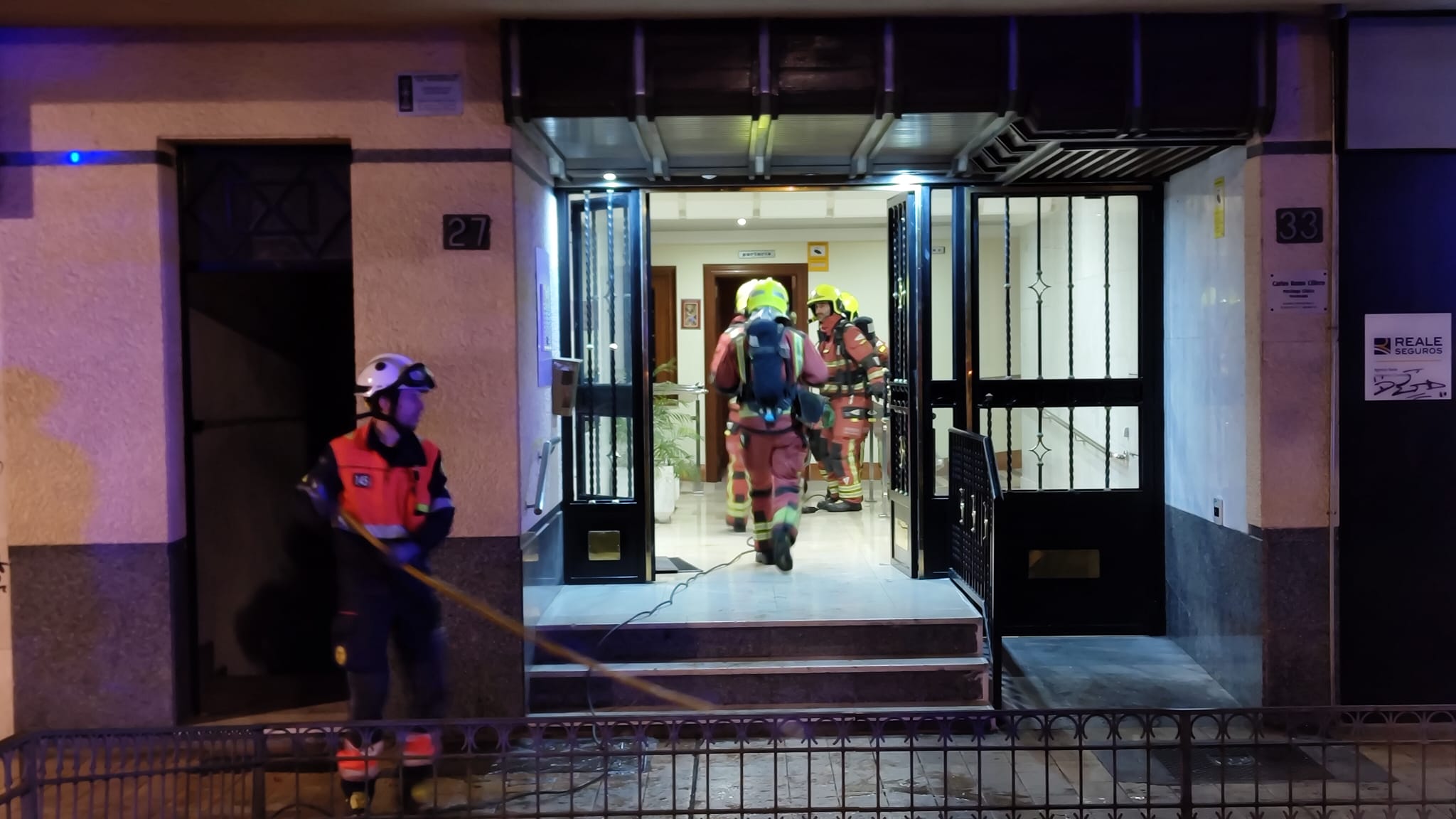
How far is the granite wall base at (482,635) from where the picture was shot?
5004mm

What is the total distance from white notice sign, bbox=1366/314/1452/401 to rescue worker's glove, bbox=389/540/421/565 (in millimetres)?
4548

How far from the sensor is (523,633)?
4969 mm

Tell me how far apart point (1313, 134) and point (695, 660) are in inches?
159

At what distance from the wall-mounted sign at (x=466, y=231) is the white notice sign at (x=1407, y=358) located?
4.33 meters

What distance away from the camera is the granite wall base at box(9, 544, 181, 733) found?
16.0 feet

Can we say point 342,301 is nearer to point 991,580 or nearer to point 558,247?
point 558,247

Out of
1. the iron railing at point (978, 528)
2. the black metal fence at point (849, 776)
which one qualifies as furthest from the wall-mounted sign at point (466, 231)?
the iron railing at point (978, 528)

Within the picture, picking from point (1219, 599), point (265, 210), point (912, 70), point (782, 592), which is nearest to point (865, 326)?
point (782, 592)

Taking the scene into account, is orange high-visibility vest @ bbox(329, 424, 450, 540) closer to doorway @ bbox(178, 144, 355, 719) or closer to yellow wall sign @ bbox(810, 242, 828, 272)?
doorway @ bbox(178, 144, 355, 719)

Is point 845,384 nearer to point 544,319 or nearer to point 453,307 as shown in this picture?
point 544,319

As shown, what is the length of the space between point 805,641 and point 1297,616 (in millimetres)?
2435

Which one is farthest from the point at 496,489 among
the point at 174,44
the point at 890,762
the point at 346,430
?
the point at 174,44

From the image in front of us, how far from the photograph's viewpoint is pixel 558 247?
20.6 ft

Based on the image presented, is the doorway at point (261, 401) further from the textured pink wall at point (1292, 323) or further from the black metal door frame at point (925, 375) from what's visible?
the textured pink wall at point (1292, 323)
